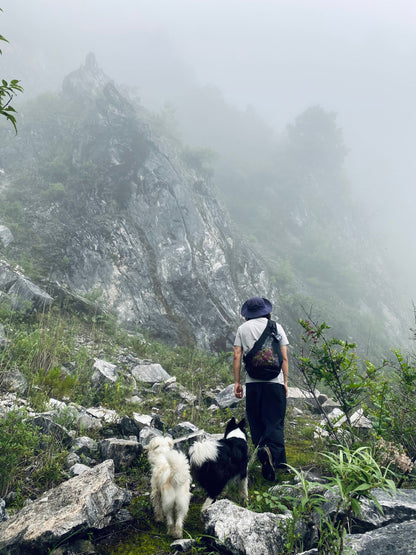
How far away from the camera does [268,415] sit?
13.5 ft

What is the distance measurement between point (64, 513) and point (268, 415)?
242 centimetres

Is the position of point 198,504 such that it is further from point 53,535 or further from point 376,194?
point 376,194

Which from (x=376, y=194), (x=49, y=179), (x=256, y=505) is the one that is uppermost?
(x=376, y=194)

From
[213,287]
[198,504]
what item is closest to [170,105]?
[213,287]

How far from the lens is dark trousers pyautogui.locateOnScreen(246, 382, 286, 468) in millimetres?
4012

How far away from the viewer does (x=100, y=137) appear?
21.6m

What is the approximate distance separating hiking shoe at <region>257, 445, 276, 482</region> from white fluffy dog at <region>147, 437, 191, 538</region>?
1.34 metres

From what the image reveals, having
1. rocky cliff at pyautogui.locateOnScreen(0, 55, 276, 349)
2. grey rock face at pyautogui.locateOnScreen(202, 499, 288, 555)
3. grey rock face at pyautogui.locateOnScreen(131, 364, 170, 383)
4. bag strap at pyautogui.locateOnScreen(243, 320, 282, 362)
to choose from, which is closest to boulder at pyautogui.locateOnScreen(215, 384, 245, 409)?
grey rock face at pyautogui.locateOnScreen(131, 364, 170, 383)

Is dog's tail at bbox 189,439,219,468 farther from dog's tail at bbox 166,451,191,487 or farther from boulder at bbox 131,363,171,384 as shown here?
boulder at bbox 131,363,171,384

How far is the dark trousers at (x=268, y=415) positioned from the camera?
13.2 feet

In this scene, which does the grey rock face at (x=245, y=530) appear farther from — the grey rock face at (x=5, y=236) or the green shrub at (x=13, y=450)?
the grey rock face at (x=5, y=236)

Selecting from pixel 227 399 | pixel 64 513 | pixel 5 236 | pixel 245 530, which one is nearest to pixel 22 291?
pixel 5 236

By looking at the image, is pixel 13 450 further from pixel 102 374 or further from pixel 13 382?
pixel 102 374

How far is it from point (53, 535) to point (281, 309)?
18.0 m
